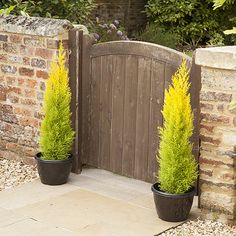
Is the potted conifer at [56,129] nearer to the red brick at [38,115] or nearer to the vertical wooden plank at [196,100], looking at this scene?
the red brick at [38,115]

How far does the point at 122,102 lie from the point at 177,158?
4.25 ft

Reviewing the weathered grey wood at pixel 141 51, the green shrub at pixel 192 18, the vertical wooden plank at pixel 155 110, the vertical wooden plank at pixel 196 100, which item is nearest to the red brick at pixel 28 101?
the weathered grey wood at pixel 141 51

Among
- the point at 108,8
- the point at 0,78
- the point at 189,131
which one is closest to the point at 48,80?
the point at 0,78

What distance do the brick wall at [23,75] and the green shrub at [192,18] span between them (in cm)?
724

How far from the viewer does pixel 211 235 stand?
495cm

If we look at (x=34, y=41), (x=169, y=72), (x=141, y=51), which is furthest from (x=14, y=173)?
(x=169, y=72)

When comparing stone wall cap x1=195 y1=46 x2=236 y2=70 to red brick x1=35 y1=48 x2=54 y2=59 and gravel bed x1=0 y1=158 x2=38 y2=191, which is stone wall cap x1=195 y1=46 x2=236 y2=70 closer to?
red brick x1=35 y1=48 x2=54 y2=59

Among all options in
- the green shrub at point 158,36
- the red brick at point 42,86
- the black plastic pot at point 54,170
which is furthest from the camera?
the green shrub at point 158,36

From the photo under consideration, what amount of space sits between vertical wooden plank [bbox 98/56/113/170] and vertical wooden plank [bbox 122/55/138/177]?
23 cm

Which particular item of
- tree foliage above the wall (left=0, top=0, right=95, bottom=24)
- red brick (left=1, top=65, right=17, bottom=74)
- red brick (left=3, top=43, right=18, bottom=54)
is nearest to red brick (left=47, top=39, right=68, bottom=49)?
red brick (left=3, top=43, right=18, bottom=54)

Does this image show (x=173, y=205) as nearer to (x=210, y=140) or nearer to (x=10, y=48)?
(x=210, y=140)

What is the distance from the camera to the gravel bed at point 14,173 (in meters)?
6.30

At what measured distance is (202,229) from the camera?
200 inches

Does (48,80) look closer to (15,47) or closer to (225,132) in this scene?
(15,47)
